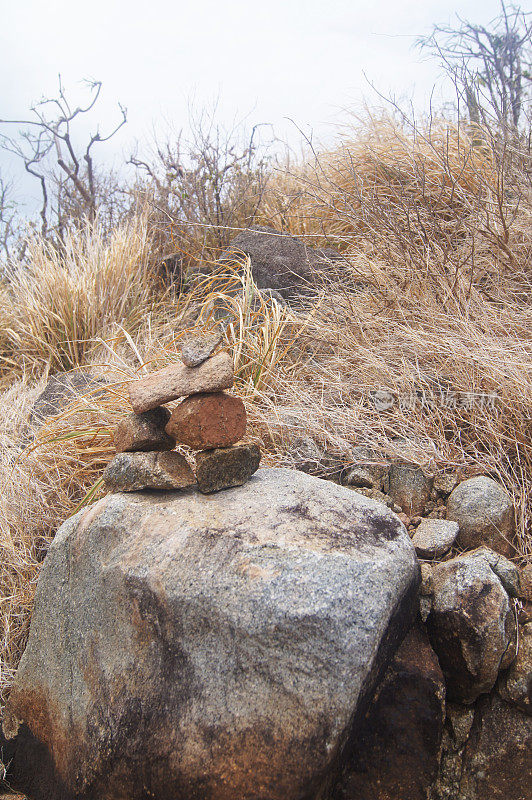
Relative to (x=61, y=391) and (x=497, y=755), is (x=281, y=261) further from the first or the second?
(x=497, y=755)

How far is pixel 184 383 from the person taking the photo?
1.76 metres

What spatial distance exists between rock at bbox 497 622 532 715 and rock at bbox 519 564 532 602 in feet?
0.37


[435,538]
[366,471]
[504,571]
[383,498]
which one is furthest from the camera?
[366,471]

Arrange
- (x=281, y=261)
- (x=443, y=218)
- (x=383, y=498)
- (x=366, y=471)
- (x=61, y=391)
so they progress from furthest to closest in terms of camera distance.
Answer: (x=281, y=261), (x=443, y=218), (x=61, y=391), (x=366, y=471), (x=383, y=498)

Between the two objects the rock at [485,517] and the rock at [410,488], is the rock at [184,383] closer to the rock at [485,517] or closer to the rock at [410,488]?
the rock at [410,488]

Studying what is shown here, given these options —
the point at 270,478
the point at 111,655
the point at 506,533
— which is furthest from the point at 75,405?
the point at 506,533

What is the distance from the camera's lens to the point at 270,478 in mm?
1920

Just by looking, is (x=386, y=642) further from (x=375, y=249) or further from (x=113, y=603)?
(x=375, y=249)

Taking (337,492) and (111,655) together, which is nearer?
Answer: (111,655)

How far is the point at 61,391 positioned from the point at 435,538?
2.30m

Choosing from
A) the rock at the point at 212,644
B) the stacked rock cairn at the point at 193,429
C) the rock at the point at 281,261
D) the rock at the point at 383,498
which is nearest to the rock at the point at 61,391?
the rock at the point at 281,261

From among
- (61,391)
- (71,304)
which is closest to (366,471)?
(61,391)

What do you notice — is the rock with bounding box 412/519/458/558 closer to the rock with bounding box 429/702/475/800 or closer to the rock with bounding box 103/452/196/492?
the rock with bounding box 429/702/475/800

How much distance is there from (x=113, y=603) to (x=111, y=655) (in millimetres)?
132
